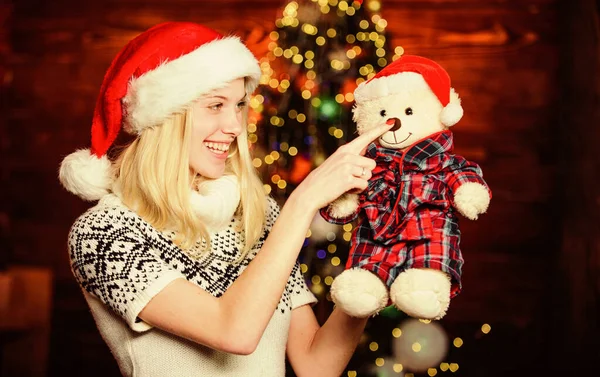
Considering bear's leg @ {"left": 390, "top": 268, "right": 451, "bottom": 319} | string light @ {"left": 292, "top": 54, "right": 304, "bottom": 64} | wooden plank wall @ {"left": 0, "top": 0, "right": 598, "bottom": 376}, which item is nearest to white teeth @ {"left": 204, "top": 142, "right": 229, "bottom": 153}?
bear's leg @ {"left": 390, "top": 268, "right": 451, "bottom": 319}

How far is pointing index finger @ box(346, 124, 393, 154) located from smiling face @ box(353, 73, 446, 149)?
2 cm

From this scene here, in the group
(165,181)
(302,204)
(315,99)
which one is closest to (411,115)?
(302,204)

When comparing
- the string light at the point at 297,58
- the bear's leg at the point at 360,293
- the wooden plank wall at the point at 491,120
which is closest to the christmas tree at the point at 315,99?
the string light at the point at 297,58

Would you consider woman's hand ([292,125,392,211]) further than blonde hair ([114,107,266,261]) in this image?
No

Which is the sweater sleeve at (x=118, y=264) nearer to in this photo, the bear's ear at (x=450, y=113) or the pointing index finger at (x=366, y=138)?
the pointing index finger at (x=366, y=138)

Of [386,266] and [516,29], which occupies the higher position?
[516,29]

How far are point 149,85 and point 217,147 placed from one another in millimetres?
199

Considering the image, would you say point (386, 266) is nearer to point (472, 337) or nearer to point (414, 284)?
point (414, 284)

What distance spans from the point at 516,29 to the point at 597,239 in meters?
1.23

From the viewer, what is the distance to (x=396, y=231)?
1167mm

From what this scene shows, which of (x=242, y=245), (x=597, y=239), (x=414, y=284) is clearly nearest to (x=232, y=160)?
(x=242, y=245)

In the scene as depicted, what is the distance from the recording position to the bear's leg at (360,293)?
1.11 meters

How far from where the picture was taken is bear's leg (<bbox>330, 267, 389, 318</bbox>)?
1.11 meters

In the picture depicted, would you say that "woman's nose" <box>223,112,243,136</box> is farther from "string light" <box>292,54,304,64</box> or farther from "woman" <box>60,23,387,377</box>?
"string light" <box>292,54,304,64</box>
